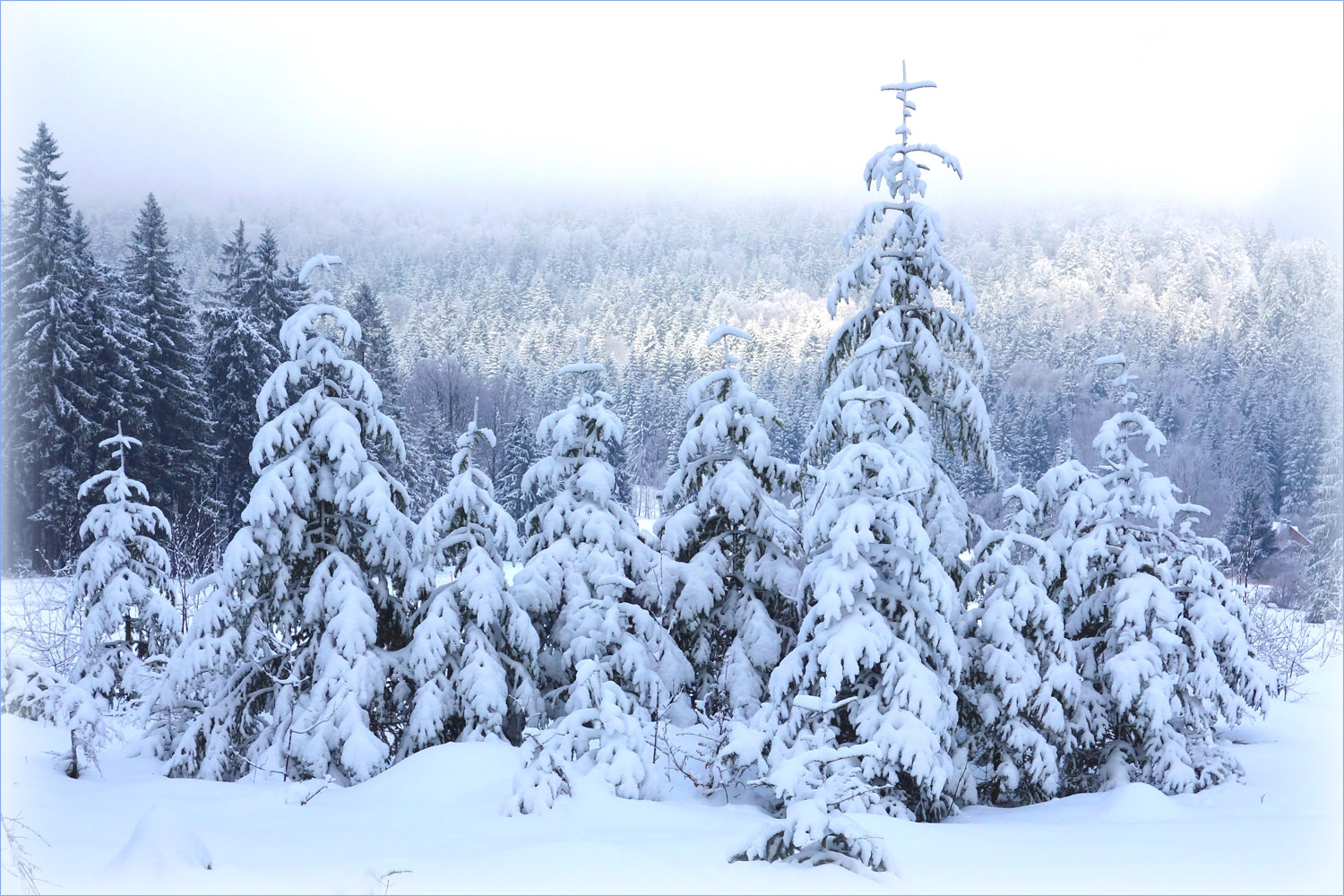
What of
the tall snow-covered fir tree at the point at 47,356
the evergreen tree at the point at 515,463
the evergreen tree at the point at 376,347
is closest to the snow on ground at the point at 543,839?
the tall snow-covered fir tree at the point at 47,356

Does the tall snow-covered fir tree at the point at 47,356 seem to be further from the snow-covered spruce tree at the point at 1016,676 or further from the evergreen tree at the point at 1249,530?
the evergreen tree at the point at 1249,530

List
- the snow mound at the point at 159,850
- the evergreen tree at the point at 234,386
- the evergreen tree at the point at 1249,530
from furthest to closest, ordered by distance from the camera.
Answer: the evergreen tree at the point at 1249,530
the evergreen tree at the point at 234,386
the snow mound at the point at 159,850

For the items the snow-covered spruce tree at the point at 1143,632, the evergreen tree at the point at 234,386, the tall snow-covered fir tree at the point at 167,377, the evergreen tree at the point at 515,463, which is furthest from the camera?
the evergreen tree at the point at 515,463

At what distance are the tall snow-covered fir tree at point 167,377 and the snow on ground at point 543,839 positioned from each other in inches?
954

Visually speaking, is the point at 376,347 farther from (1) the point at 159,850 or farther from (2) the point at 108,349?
(1) the point at 159,850

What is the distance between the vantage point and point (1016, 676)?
40.7ft

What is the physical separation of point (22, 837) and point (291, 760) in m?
5.79

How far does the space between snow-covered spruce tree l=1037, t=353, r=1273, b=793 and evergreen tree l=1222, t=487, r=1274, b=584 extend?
1611 inches

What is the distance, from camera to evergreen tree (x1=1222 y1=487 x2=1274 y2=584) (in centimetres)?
5038

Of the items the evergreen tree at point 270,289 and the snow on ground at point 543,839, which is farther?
the evergreen tree at point 270,289

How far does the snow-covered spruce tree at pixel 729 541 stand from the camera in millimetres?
13352

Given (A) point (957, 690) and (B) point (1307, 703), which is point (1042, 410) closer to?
(B) point (1307, 703)

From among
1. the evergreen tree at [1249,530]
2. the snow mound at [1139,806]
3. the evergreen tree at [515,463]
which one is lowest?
the evergreen tree at [1249,530]

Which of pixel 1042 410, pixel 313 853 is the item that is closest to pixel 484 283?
pixel 1042 410
